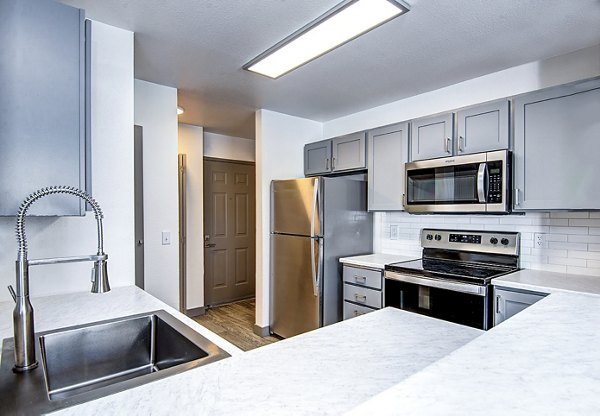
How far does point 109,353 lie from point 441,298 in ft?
6.57

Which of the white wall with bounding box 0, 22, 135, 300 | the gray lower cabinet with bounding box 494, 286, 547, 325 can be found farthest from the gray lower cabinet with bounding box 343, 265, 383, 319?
the white wall with bounding box 0, 22, 135, 300

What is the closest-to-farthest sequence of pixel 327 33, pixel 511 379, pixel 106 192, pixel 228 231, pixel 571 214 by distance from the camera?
pixel 511 379 < pixel 106 192 < pixel 327 33 < pixel 571 214 < pixel 228 231

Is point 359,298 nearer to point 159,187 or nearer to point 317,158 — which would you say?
point 317,158

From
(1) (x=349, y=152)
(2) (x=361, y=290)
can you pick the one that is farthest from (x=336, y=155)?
(2) (x=361, y=290)

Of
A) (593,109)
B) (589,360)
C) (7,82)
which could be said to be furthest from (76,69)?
(593,109)

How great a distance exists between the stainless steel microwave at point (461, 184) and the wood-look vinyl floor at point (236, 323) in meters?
1.99

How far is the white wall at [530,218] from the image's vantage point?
2.22 meters

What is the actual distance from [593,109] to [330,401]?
2.27 metres

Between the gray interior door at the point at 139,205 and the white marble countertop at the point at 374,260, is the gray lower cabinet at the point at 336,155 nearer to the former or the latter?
the white marble countertop at the point at 374,260

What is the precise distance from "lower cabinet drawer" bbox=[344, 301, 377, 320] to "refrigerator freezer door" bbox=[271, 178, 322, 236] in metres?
0.70

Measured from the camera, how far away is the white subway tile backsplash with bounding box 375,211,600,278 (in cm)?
221

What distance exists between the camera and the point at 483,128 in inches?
95.5

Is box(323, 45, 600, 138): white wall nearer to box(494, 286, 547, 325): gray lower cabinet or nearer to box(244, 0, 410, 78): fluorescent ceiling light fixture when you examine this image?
box(244, 0, 410, 78): fluorescent ceiling light fixture

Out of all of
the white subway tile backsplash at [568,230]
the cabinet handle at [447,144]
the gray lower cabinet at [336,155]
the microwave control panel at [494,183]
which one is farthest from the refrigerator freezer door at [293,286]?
the white subway tile backsplash at [568,230]
